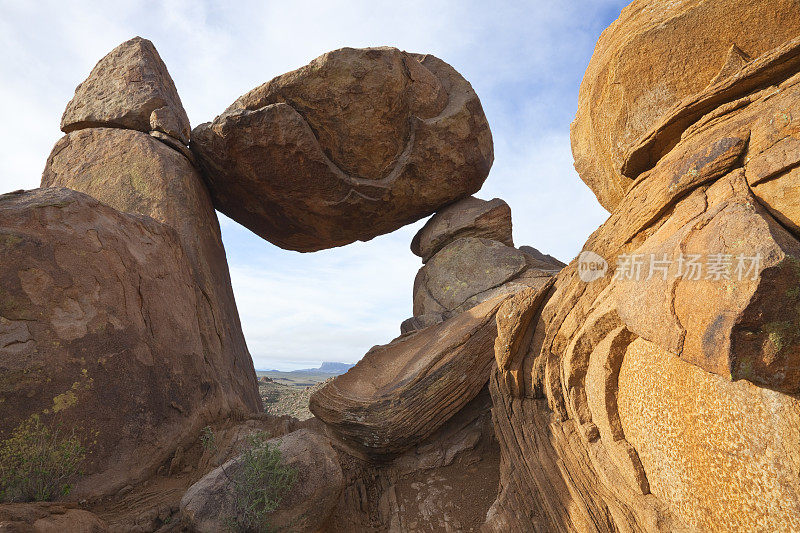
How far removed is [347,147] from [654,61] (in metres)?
8.06

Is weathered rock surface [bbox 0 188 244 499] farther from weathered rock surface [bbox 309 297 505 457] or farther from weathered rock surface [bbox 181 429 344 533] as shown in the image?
weathered rock surface [bbox 309 297 505 457]

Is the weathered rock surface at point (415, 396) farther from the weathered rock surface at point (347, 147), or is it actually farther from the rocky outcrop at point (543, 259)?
the weathered rock surface at point (347, 147)

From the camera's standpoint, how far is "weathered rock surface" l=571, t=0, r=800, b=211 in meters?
4.78

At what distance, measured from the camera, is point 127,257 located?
781cm

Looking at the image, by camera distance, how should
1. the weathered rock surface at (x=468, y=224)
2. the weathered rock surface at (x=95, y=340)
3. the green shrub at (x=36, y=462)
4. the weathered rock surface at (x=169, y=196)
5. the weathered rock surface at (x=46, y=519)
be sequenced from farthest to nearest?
the weathered rock surface at (x=468, y=224) → the weathered rock surface at (x=169, y=196) → the weathered rock surface at (x=95, y=340) → the green shrub at (x=36, y=462) → the weathered rock surface at (x=46, y=519)

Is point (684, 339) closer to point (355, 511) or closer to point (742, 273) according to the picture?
point (742, 273)

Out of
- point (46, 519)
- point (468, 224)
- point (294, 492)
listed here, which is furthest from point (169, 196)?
point (468, 224)

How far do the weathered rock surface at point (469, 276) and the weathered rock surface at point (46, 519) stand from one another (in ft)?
27.4

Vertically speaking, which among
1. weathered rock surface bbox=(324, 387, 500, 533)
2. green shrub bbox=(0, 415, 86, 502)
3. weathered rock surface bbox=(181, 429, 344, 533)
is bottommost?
weathered rock surface bbox=(324, 387, 500, 533)

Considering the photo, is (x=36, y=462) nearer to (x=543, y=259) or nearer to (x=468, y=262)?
(x=468, y=262)

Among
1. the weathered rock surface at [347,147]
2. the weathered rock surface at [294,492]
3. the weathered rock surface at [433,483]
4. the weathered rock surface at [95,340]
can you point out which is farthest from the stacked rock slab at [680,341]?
the weathered rock surface at [347,147]

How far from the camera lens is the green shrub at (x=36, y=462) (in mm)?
5320

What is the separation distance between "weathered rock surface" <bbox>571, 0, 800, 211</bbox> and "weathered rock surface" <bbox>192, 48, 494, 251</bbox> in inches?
253

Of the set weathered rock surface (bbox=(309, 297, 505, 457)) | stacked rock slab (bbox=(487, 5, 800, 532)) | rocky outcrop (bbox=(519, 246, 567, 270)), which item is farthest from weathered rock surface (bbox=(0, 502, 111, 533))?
rocky outcrop (bbox=(519, 246, 567, 270))
